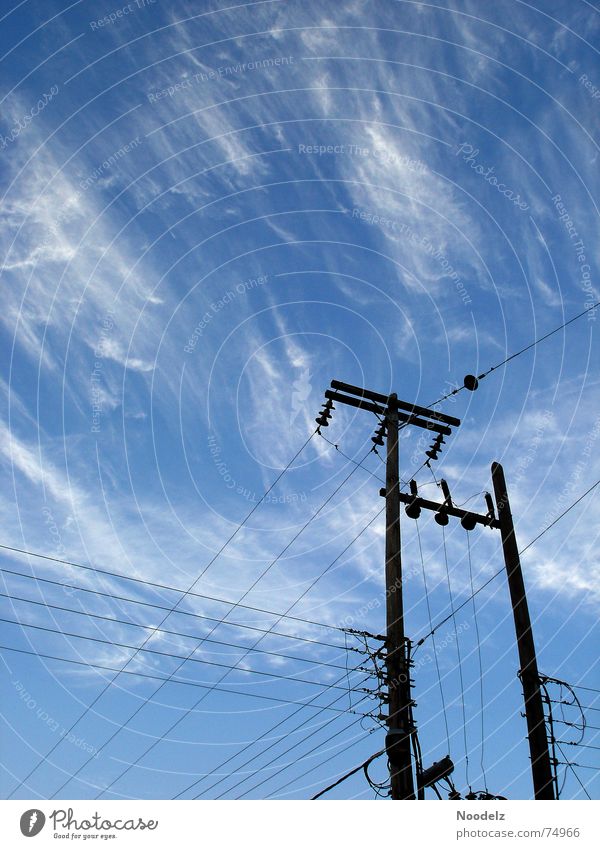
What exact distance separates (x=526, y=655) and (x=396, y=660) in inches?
101

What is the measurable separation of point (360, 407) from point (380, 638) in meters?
5.81

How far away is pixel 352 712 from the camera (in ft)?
42.1

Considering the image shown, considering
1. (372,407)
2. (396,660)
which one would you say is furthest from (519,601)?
(372,407)

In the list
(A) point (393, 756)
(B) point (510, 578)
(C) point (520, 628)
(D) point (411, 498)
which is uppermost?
(D) point (411, 498)

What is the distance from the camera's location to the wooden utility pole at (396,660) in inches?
408

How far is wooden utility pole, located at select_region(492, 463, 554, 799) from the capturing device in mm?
8906

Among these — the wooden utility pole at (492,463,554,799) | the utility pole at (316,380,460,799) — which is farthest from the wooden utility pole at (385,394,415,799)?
the wooden utility pole at (492,463,554,799)

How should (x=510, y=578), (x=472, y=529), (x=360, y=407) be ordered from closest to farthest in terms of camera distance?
(x=510, y=578) → (x=472, y=529) → (x=360, y=407)

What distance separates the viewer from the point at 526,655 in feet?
33.1

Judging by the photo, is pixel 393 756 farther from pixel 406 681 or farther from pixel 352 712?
pixel 352 712

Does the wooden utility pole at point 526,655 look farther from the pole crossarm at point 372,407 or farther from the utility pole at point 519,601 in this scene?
the pole crossarm at point 372,407

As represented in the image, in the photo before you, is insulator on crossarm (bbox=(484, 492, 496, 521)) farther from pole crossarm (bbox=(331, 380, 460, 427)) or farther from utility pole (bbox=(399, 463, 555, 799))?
pole crossarm (bbox=(331, 380, 460, 427))

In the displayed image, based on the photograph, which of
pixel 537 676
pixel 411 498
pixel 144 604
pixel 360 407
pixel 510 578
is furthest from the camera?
pixel 360 407
